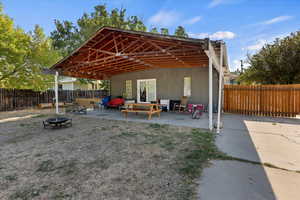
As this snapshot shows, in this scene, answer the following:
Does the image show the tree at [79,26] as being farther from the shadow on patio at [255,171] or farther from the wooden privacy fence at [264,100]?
the shadow on patio at [255,171]

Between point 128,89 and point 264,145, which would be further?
point 128,89

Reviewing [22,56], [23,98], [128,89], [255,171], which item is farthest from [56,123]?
[23,98]

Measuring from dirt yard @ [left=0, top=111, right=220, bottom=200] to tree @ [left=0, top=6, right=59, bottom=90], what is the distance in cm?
782

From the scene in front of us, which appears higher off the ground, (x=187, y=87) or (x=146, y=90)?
(x=187, y=87)

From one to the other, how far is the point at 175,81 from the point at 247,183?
7662mm

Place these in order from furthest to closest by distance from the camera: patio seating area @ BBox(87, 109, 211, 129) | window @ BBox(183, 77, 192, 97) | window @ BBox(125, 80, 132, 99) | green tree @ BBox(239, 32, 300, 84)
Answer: window @ BBox(125, 80, 132, 99) → green tree @ BBox(239, 32, 300, 84) → window @ BBox(183, 77, 192, 97) → patio seating area @ BBox(87, 109, 211, 129)

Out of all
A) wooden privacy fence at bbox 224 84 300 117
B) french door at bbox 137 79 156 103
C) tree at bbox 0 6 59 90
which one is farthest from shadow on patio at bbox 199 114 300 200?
tree at bbox 0 6 59 90

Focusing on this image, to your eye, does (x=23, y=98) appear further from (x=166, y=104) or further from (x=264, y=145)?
(x=264, y=145)

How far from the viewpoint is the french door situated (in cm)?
1012

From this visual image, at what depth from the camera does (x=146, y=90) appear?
10438 mm

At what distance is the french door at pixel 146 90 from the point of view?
33.2 ft

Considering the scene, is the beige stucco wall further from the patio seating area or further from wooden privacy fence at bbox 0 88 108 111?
wooden privacy fence at bbox 0 88 108 111

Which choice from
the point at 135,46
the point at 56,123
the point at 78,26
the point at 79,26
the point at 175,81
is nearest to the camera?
the point at 56,123

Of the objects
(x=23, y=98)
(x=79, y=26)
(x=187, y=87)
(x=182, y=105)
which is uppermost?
(x=79, y=26)
